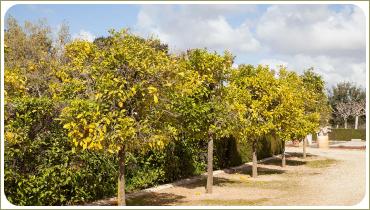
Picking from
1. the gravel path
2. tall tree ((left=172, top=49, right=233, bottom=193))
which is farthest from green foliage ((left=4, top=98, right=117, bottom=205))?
the gravel path

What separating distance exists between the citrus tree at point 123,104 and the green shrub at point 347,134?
53703mm

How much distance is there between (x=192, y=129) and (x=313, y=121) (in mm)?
14405

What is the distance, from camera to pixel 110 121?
9969mm

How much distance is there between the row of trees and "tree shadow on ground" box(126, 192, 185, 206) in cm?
165

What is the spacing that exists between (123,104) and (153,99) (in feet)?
2.36

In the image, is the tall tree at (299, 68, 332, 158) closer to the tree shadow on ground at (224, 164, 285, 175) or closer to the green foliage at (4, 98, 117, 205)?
the tree shadow on ground at (224, 164, 285, 175)

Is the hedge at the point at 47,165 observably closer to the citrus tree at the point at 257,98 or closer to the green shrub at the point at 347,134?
the citrus tree at the point at 257,98

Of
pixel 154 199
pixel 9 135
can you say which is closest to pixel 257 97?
pixel 154 199

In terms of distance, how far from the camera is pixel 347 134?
198 ft

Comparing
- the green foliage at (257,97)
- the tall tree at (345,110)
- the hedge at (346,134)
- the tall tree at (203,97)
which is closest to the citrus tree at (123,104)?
the tall tree at (203,97)

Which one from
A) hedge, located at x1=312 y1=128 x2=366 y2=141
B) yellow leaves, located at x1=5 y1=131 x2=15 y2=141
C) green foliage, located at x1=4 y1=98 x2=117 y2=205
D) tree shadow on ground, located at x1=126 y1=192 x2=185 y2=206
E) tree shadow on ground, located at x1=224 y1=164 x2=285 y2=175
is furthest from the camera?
hedge, located at x1=312 y1=128 x2=366 y2=141

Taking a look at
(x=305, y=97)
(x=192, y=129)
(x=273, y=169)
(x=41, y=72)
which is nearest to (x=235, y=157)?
(x=273, y=169)

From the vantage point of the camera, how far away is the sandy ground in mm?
13312

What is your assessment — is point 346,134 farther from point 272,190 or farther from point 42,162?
point 42,162
